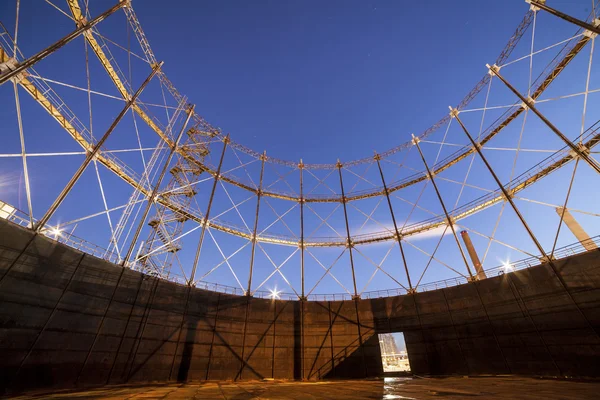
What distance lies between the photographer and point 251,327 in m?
17.9

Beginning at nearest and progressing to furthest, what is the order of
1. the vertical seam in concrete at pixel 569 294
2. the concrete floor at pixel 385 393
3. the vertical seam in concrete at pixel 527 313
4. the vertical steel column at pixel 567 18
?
the concrete floor at pixel 385 393
the vertical steel column at pixel 567 18
the vertical seam in concrete at pixel 569 294
the vertical seam in concrete at pixel 527 313

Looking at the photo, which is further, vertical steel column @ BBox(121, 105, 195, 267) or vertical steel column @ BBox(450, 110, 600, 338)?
vertical steel column @ BBox(121, 105, 195, 267)

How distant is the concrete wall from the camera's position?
10.1 metres

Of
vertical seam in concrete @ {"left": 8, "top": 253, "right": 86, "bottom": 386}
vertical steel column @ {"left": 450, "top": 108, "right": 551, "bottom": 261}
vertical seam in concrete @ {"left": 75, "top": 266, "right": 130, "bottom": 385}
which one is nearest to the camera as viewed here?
vertical seam in concrete @ {"left": 8, "top": 253, "right": 86, "bottom": 386}

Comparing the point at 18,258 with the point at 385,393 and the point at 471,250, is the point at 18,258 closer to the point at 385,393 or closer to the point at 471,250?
the point at 385,393

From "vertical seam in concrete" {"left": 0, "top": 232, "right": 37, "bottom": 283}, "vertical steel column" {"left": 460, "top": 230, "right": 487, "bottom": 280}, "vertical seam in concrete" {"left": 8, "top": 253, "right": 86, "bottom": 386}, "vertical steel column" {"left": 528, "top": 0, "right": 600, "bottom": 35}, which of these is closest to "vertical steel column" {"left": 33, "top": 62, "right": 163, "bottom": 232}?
"vertical seam in concrete" {"left": 0, "top": 232, "right": 37, "bottom": 283}

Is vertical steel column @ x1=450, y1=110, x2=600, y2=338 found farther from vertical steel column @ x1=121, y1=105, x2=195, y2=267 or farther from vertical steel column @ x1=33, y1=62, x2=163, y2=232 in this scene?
vertical steel column @ x1=33, y1=62, x2=163, y2=232

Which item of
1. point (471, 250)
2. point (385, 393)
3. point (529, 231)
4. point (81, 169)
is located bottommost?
point (385, 393)

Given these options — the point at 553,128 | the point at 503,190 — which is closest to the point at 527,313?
the point at 503,190

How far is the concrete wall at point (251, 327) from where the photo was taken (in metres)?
10.1

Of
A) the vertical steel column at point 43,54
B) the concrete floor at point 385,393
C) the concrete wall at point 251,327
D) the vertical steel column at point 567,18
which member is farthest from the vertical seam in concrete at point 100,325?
the vertical steel column at point 567,18

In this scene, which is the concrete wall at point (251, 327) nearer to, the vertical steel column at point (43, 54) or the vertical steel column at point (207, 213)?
the vertical steel column at point (207, 213)

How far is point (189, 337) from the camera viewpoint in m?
15.5

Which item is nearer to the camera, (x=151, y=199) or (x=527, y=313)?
(x=527, y=313)
